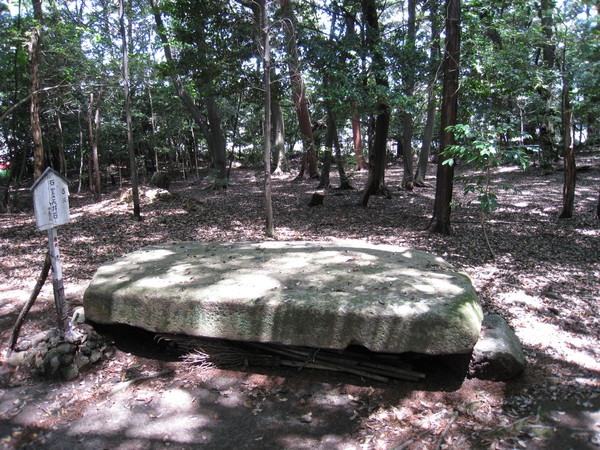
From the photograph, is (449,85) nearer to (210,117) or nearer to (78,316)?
(78,316)

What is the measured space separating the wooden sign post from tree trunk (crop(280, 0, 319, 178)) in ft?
17.1

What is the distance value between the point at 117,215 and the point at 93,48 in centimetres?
720

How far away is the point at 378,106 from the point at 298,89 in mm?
2126

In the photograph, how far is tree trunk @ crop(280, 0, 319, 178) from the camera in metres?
8.82

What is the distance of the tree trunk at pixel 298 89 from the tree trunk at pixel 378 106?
1923mm

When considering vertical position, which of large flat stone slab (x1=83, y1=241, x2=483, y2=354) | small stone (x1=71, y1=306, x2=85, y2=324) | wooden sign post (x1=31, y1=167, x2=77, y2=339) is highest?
wooden sign post (x1=31, y1=167, x2=77, y2=339)

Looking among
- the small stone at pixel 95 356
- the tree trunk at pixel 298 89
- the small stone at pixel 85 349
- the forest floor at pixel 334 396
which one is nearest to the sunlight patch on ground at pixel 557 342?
the forest floor at pixel 334 396

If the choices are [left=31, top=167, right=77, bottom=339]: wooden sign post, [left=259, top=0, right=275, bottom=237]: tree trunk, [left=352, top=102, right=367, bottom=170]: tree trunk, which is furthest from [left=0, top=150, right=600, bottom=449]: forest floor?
[left=352, top=102, right=367, bottom=170]: tree trunk

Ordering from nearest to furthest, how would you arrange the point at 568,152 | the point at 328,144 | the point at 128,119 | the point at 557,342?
the point at 557,342, the point at 568,152, the point at 128,119, the point at 328,144

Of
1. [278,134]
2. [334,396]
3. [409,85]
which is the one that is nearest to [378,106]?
[409,85]

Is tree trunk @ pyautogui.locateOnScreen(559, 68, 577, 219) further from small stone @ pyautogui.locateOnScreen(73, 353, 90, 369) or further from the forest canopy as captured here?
small stone @ pyautogui.locateOnScreen(73, 353, 90, 369)

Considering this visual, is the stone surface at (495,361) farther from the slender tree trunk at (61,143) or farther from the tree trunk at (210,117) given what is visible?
the slender tree trunk at (61,143)

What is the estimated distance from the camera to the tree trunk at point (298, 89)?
28.9 ft

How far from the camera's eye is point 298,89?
10.3 m
